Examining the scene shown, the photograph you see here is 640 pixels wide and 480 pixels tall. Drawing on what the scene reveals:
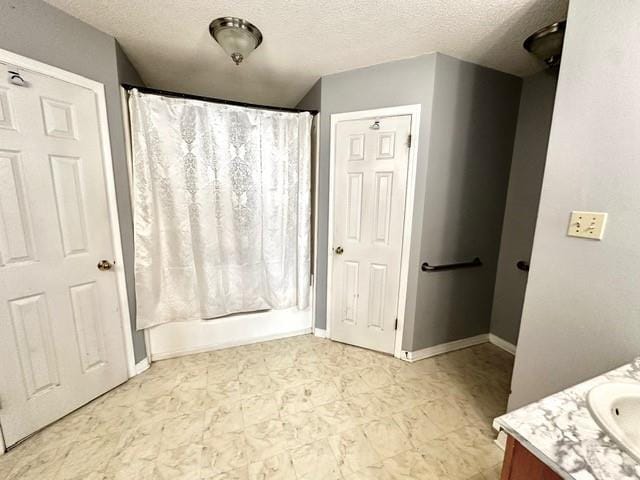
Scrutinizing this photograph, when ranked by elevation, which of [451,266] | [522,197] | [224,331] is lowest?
[224,331]

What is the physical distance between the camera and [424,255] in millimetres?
2037

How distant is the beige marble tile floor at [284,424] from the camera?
1.29 m

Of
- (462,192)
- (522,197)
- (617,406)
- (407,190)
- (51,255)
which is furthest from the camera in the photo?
(522,197)

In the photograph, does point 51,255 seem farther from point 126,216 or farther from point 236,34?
point 236,34

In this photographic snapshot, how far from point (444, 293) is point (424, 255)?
0.42 metres

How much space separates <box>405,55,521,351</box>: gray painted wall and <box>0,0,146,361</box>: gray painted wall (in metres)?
2.12

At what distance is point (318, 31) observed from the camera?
1567mm

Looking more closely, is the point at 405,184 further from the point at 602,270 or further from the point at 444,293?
the point at 602,270

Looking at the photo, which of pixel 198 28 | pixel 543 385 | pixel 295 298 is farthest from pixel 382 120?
pixel 543 385

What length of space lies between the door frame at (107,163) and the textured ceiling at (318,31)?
1.09 feet

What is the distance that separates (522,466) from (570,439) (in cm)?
13

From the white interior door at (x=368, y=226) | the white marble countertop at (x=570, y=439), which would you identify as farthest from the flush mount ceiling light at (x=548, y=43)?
the white marble countertop at (x=570, y=439)

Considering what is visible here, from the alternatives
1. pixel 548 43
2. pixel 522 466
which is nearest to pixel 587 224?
pixel 522 466

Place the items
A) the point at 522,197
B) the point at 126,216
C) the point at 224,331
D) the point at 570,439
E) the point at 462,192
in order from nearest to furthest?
the point at 570,439 → the point at 126,216 → the point at 462,192 → the point at 522,197 → the point at 224,331
